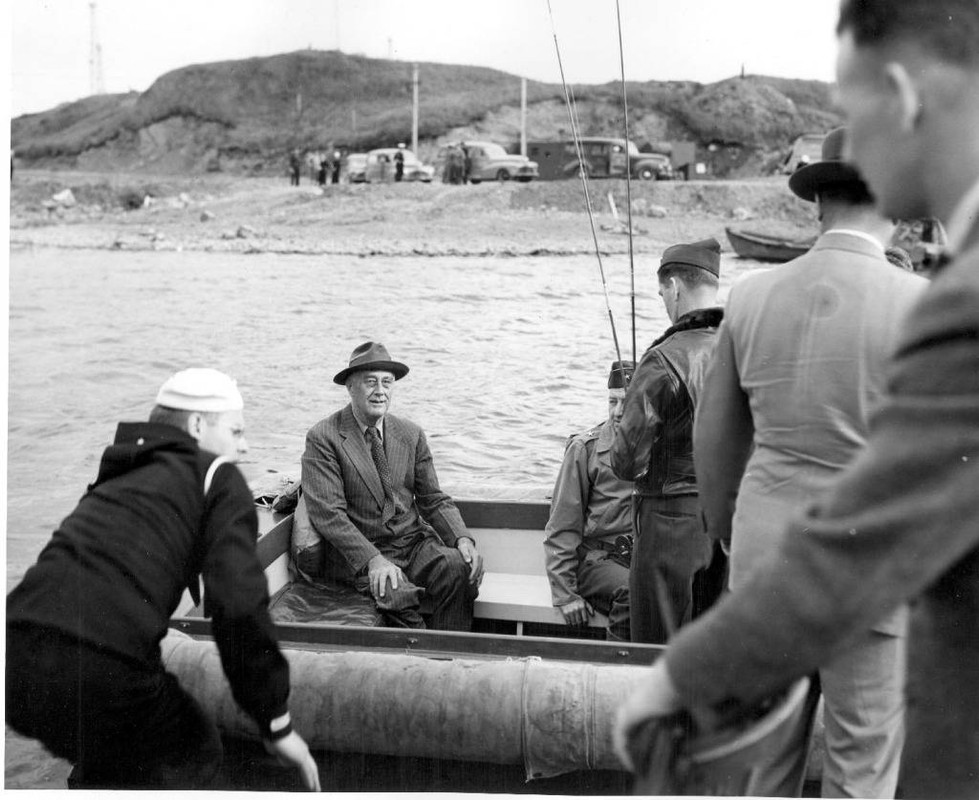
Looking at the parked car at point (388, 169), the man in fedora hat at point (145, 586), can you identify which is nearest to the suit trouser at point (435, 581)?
the man in fedora hat at point (145, 586)

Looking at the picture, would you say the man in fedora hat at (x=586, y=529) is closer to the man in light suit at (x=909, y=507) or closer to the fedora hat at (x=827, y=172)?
the fedora hat at (x=827, y=172)

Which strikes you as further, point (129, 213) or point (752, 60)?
point (129, 213)

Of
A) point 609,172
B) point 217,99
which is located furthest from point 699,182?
point 217,99

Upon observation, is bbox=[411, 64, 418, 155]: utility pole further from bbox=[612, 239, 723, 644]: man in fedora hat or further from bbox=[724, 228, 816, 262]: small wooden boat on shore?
bbox=[724, 228, 816, 262]: small wooden boat on shore

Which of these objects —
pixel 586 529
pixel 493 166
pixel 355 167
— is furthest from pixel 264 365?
pixel 493 166

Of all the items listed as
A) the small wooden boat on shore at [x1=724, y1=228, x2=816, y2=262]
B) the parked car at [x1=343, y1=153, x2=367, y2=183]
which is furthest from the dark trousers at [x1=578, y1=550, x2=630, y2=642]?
the parked car at [x1=343, y1=153, x2=367, y2=183]

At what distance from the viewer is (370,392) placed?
2.83 m

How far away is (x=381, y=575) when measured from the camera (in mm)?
2773

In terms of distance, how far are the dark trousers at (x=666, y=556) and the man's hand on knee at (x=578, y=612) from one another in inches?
15.2

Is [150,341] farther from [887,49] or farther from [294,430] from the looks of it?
[887,49]

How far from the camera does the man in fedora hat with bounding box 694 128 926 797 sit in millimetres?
1498

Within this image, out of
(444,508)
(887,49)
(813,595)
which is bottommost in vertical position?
(444,508)

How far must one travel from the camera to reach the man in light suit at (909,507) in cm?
84

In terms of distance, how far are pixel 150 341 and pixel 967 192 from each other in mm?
2814
